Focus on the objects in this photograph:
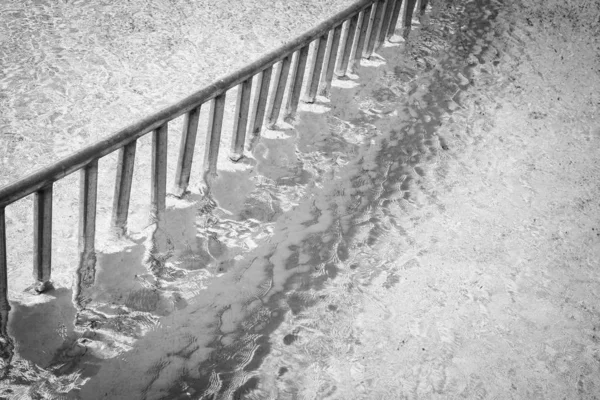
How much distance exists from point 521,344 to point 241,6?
4.65m

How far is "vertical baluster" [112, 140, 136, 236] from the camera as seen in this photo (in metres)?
2.91

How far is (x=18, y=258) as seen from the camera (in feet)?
10.0

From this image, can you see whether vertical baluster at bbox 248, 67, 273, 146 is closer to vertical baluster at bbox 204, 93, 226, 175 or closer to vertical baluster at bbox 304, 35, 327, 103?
vertical baluster at bbox 204, 93, 226, 175

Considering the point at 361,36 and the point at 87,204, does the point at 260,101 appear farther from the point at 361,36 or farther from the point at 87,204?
the point at 361,36

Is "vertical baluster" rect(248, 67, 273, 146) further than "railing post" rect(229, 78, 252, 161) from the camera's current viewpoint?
Yes

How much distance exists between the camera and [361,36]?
17.1 ft

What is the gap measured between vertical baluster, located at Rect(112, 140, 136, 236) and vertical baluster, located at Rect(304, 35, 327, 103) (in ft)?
6.72

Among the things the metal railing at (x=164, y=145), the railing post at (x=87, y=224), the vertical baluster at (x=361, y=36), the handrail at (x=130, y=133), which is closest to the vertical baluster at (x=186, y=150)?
the metal railing at (x=164, y=145)

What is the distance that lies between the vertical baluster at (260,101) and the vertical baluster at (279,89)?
18cm

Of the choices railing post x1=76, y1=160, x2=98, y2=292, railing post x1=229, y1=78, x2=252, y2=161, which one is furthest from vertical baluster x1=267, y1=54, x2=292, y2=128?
railing post x1=76, y1=160, x2=98, y2=292

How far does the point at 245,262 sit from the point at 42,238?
1.13 m

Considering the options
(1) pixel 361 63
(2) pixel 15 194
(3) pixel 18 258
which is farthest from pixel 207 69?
(2) pixel 15 194

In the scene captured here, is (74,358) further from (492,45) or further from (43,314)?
(492,45)

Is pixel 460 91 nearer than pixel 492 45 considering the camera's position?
Yes
